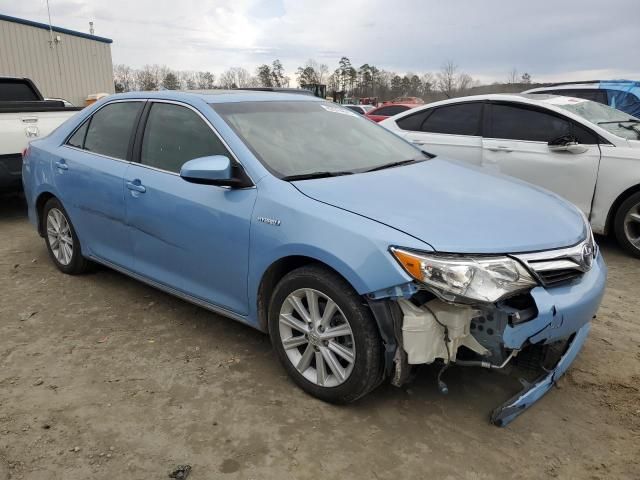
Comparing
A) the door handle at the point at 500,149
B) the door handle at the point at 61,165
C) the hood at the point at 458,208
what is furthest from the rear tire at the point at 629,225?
the door handle at the point at 61,165

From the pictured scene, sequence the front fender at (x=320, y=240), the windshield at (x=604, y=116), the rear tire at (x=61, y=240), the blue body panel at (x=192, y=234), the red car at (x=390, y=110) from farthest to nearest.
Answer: the red car at (x=390, y=110) < the windshield at (x=604, y=116) < the rear tire at (x=61, y=240) < the blue body panel at (x=192, y=234) < the front fender at (x=320, y=240)

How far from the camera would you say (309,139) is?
347 centimetres

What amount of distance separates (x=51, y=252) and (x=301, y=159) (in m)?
3.01

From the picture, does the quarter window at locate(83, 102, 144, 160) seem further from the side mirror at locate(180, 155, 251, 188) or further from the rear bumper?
the rear bumper

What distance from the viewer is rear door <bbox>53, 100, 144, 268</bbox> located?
3908 millimetres

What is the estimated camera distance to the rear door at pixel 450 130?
6.22 m

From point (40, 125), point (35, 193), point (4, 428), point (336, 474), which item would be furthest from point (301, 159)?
point (40, 125)

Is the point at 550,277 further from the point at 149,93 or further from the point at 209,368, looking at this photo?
the point at 149,93

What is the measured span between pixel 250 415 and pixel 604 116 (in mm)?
5138

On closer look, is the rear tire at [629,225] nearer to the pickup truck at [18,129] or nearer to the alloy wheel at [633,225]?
the alloy wheel at [633,225]

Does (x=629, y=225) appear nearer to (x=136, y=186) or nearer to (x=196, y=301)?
(x=196, y=301)

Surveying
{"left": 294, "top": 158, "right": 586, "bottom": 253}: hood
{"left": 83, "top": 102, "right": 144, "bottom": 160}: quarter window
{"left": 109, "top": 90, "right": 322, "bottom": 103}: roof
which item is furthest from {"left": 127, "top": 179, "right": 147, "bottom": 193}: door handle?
{"left": 294, "top": 158, "right": 586, "bottom": 253}: hood

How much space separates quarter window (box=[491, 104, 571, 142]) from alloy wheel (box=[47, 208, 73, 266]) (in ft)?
14.9

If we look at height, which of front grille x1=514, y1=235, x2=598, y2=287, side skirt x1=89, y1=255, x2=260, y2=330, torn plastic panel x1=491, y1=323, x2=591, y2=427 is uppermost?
front grille x1=514, y1=235, x2=598, y2=287
